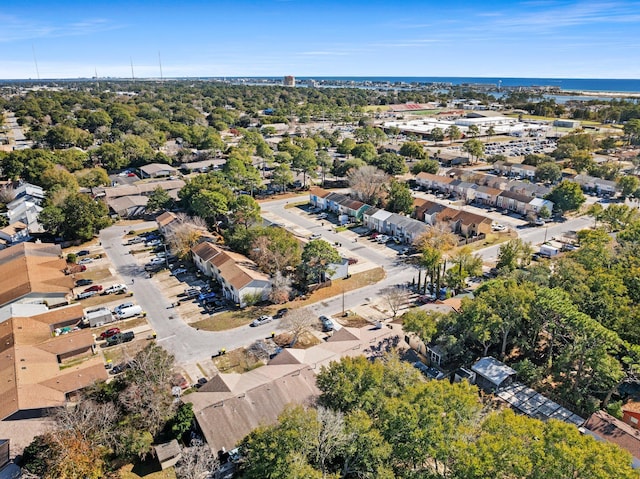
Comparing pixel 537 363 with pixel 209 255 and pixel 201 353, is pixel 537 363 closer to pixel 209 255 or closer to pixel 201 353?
pixel 201 353

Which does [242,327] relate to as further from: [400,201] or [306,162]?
[306,162]

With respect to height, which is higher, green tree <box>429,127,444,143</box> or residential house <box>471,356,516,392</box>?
green tree <box>429,127,444,143</box>

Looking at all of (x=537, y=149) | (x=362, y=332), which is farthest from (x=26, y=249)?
(x=537, y=149)

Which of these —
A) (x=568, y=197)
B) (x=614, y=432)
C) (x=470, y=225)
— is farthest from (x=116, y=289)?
(x=568, y=197)

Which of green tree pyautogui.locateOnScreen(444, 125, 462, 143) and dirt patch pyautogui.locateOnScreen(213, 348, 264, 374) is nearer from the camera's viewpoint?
dirt patch pyautogui.locateOnScreen(213, 348, 264, 374)

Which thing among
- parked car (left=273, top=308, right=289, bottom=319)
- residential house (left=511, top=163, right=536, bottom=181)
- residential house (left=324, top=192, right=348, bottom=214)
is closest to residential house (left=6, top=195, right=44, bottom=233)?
parked car (left=273, top=308, right=289, bottom=319)

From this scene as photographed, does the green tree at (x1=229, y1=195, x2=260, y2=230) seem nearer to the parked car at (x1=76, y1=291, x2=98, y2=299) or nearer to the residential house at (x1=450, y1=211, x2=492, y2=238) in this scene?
the parked car at (x1=76, y1=291, x2=98, y2=299)

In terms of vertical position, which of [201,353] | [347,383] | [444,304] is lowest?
[201,353]
